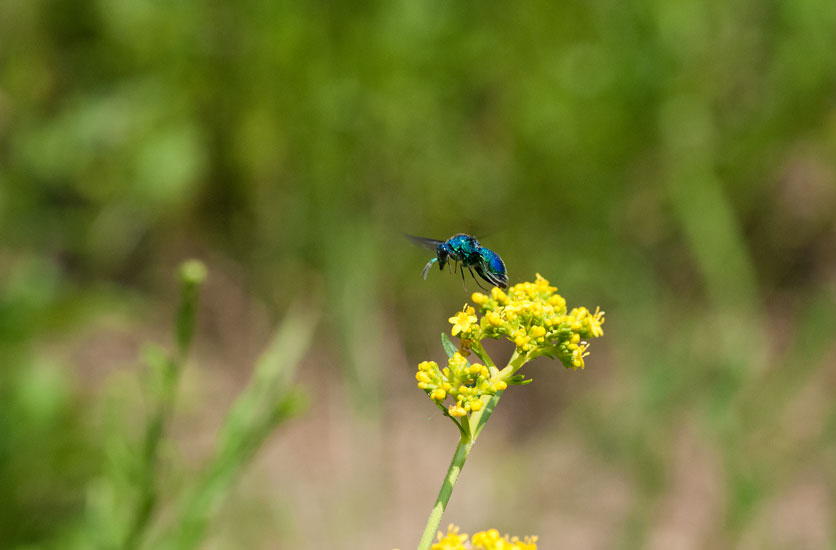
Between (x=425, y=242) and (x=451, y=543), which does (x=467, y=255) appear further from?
(x=451, y=543)

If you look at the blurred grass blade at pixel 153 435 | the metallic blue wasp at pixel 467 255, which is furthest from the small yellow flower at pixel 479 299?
the metallic blue wasp at pixel 467 255

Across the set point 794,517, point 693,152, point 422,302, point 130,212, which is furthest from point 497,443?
point 130,212

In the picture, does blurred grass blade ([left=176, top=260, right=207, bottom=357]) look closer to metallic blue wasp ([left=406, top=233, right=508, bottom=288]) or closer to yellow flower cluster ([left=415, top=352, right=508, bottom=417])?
yellow flower cluster ([left=415, top=352, right=508, bottom=417])

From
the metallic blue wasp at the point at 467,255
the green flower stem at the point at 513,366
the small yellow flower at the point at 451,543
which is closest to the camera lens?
the small yellow flower at the point at 451,543

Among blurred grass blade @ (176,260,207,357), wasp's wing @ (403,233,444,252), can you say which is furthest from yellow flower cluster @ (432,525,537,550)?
wasp's wing @ (403,233,444,252)

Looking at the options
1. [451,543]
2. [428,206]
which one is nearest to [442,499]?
[451,543]

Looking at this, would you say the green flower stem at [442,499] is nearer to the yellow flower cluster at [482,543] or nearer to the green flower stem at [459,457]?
the green flower stem at [459,457]
